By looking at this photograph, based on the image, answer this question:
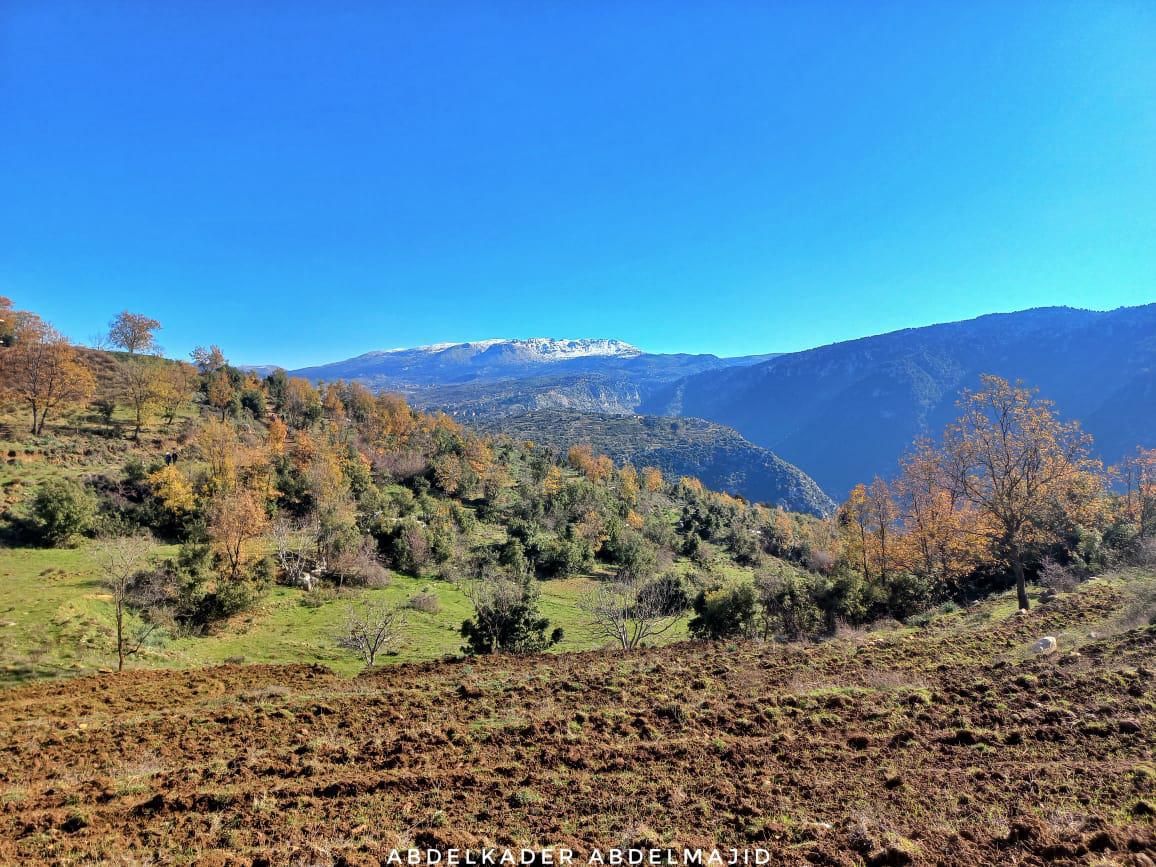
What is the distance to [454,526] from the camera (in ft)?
188

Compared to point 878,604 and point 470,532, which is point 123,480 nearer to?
point 470,532

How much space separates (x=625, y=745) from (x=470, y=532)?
52.3 meters

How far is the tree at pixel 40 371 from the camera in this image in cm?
4947

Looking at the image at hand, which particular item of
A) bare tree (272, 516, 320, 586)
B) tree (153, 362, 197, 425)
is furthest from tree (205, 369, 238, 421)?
bare tree (272, 516, 320, 586)

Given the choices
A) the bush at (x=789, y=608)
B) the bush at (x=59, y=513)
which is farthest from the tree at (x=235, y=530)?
the bush at (x=789, y=608)

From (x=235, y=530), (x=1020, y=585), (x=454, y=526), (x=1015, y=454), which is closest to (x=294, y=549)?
(x=235, y=530)

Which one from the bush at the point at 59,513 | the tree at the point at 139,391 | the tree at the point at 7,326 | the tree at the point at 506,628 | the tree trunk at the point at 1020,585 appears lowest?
the tree at the point at 506,628

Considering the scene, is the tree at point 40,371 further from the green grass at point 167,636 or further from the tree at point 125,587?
the tree at point 125,587

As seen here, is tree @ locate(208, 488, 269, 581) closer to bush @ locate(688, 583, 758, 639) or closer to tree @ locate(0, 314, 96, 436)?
bush @ locate(688, 583, 758, 639)

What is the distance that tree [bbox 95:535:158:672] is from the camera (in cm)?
1992

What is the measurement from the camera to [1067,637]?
1503 centimetres

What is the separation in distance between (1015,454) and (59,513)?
59258mm

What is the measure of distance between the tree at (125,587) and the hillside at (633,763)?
4.96 metres

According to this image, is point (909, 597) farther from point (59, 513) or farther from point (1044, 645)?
point (59, 513)
